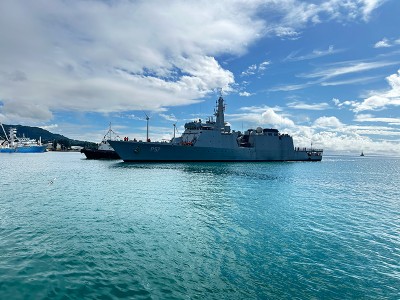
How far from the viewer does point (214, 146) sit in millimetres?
67938

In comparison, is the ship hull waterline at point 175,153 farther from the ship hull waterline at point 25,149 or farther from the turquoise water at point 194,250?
the ship hull waterline at point 25,149

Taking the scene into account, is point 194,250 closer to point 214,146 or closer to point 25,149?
point 214,146

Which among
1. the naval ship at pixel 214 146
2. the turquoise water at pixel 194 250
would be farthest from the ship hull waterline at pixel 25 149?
the turquoise water at pixel 194 250

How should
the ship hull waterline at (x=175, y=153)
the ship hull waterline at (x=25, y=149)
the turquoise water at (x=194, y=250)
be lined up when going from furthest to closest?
the ship hull waterline at (x=25, y=149) → the ship hull waterline at (x=175, y=153) → the turquoise water at (x=194, y=250)

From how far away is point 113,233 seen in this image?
1202cm

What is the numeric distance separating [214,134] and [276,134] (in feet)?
89.1

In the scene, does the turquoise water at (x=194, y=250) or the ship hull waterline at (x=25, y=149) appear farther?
the ship hull waterline at (x=25, y=149)

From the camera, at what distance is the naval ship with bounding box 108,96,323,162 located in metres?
61.4

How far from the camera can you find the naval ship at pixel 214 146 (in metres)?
61.4

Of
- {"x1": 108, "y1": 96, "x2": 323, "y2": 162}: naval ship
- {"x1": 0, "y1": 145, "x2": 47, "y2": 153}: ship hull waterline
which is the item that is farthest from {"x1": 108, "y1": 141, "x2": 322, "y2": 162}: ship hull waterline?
{"x1": 0, "y1": 145, "x2": 47, "y2": 153}: ship hull waterline

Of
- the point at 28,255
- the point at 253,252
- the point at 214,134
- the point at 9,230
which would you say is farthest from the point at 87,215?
the point at 214,134

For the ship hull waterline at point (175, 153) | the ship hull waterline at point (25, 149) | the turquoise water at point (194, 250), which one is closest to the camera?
the turquoise water at point (194, 250)


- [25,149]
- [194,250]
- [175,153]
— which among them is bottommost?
[194,250]

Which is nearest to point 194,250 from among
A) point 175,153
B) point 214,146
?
point 175,153
